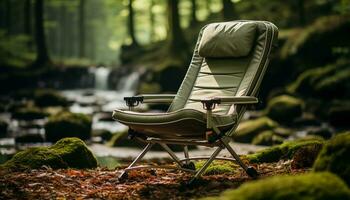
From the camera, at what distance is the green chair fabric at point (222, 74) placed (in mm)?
5771

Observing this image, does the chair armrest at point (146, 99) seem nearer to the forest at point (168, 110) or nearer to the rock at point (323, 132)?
the forest at point (168, 110)

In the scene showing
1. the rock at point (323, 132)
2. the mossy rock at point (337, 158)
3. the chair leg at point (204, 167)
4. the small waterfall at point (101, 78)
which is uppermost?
the mossy rock at point (337, 158)

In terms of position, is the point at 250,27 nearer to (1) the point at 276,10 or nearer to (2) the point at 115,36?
(1) the point at 276,10

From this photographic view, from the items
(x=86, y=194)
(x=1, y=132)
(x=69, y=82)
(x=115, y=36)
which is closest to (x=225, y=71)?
(x=86, y=194)

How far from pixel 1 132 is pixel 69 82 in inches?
588

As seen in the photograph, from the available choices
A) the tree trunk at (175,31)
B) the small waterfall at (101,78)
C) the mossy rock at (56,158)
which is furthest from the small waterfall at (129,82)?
the mossy rock at (56,158)

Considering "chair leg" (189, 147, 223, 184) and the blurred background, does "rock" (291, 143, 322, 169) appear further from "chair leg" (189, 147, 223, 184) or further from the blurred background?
"chair leg" (189, 147, 223, 184)

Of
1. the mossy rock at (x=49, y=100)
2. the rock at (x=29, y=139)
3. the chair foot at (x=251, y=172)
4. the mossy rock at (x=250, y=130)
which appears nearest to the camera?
the chair foot at (x=251, y=172)

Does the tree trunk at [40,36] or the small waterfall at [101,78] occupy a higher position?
the tree trunk at [40,36]

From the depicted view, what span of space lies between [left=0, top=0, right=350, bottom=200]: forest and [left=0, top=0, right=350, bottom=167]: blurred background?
45 millimetres

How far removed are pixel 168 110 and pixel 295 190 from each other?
3.57 meters

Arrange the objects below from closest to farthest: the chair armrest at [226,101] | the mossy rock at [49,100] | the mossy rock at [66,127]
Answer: the chair armrest at [226,101]
the mossy rock at [66,127]
the mossy rock at [49,100]

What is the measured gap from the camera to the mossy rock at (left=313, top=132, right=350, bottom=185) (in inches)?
172

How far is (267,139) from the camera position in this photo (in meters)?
13.2
